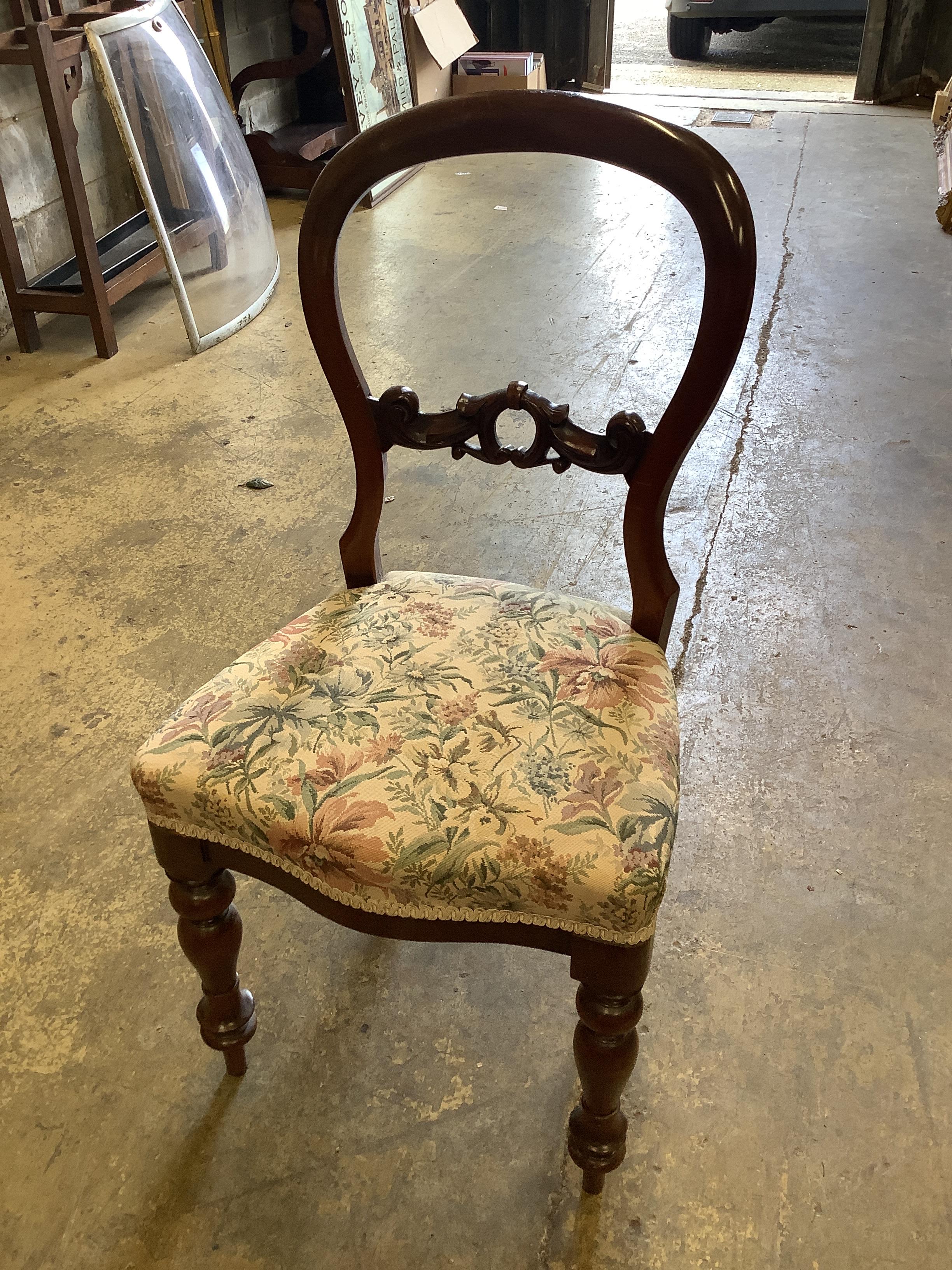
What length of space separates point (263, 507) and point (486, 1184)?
145 cm

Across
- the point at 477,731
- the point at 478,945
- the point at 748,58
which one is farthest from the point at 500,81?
the point at 477,731

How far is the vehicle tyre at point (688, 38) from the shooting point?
19.8ft

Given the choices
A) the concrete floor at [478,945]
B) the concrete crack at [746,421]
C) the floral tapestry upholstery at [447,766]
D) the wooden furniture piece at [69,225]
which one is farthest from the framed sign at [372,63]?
the floral tapestry upholstery at [447,766]

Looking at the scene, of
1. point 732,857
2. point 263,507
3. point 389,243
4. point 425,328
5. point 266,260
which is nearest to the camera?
point 732,857

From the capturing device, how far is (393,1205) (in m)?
1.02

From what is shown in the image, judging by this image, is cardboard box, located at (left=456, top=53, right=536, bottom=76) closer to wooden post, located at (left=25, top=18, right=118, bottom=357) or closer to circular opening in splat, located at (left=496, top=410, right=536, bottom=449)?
wooden post, located at (left=25, top=18, right=118, bottom=357)

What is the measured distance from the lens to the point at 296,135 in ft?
13.0

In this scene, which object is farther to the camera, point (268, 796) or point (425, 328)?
point (425, 328)

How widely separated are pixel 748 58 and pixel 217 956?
22.3 ft

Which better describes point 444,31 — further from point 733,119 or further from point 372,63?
point 733,119

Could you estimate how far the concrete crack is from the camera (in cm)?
176

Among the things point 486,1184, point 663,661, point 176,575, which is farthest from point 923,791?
point 176,575

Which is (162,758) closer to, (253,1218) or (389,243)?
(253,1218)

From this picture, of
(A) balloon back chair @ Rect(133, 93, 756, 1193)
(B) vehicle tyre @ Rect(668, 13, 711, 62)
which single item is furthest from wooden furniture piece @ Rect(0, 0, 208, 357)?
(B) vehicle tyre @ Rect(668, 13, 711, 62)
